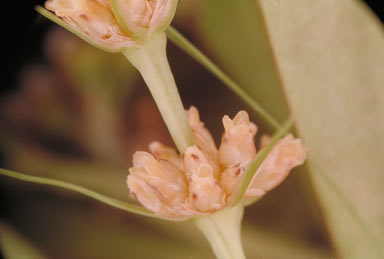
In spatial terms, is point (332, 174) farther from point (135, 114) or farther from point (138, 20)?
point (135, 114)

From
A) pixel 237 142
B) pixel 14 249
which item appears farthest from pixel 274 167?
pixel 14 249

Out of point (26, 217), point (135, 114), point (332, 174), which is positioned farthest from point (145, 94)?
point (332, 174)

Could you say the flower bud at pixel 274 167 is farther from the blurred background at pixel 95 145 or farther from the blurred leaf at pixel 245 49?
the blurred background at pixel 95 145

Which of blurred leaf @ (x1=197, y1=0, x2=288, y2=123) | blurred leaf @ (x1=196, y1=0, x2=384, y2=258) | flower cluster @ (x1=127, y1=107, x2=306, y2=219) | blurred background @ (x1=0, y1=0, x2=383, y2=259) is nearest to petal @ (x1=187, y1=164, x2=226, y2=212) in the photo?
flower cluster @ (x1=127, y1=107, x2=306, y2=219)

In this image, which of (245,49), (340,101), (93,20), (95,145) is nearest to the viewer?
(93,20)

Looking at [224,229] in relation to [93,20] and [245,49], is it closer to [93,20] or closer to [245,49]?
[93,20]

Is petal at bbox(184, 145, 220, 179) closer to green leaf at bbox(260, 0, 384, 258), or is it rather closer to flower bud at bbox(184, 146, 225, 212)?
flower bud at bbox(184, 146, 225, 212)
